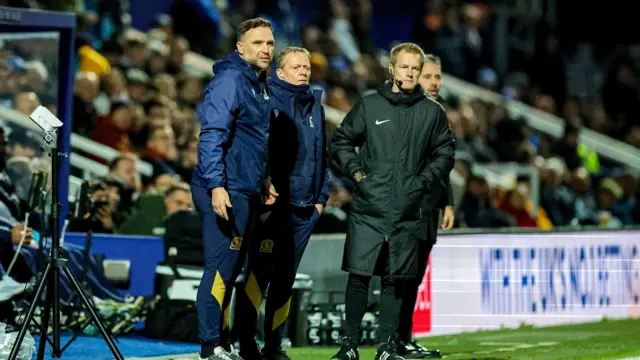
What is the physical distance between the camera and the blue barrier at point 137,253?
11008mm

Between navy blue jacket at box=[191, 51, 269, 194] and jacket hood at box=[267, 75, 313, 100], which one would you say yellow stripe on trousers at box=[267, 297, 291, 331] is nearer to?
navy blue jacket at box=[191, 51, 269, 194]

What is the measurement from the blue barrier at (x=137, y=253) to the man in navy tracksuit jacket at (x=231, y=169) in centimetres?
300

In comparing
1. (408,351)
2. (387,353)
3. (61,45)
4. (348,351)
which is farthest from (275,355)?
(61,45)

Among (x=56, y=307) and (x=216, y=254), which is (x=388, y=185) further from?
(x=56, y=307)

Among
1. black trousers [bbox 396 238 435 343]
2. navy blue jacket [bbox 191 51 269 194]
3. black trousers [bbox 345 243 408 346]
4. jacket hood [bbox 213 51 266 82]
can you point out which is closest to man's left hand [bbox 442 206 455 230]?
black trousers [bbox 396 238 435 343]

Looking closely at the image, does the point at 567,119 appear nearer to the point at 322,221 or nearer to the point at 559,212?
the point at 559,212

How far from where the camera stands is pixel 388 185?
28.3 feet

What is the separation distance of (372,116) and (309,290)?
2.51m

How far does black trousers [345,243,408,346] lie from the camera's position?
8.65 m

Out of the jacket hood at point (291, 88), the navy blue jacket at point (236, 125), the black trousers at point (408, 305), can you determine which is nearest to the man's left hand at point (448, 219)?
the black trousers at point (408, 305)

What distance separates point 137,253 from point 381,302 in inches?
121

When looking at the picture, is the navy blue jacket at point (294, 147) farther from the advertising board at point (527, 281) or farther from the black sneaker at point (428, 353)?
the advertising board at point (527, 281)

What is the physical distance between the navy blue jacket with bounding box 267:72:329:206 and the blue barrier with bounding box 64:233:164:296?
2679mm

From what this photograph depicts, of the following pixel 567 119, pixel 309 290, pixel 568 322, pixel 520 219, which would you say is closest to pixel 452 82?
pixel 567 119
